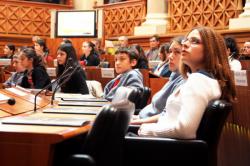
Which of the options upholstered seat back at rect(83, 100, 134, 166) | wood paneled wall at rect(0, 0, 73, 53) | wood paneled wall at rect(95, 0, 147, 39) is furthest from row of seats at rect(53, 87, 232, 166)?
wood paneled wall at rect(0, 0, 73, 53)

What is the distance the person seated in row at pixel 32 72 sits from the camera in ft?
17.3

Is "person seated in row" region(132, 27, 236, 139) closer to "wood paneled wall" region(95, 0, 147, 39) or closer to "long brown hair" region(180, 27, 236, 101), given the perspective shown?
"long brown hair" region(180, 27, 236, 101)

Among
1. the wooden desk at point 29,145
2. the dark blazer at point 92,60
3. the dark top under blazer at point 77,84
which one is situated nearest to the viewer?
the wooden desk at point 29,145

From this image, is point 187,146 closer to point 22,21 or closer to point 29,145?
point 29,145

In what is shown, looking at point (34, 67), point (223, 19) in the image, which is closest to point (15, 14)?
point (223, 19)

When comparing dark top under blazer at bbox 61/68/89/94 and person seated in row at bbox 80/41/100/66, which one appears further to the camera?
person seated in row at bbox 80/41/100/66

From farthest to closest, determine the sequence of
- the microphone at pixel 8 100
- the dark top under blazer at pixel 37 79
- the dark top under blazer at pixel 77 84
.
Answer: the dark top under blazer at pixel 37 79 → the dark top under blazer at pixel 77 84 → the microphone at pixel 8 100

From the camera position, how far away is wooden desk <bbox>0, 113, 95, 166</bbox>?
1675 mm

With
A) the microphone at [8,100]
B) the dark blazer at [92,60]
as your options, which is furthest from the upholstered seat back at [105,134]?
the dark blazer at [92,60]

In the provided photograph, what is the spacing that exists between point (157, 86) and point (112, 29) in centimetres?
685

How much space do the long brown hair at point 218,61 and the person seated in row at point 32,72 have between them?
10.4 ft

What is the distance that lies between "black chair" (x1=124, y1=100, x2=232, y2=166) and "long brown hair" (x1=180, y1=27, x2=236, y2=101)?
17 centimetres

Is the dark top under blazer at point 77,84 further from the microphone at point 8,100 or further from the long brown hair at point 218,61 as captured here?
the long brown hair at point 218,61

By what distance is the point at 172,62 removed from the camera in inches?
129
